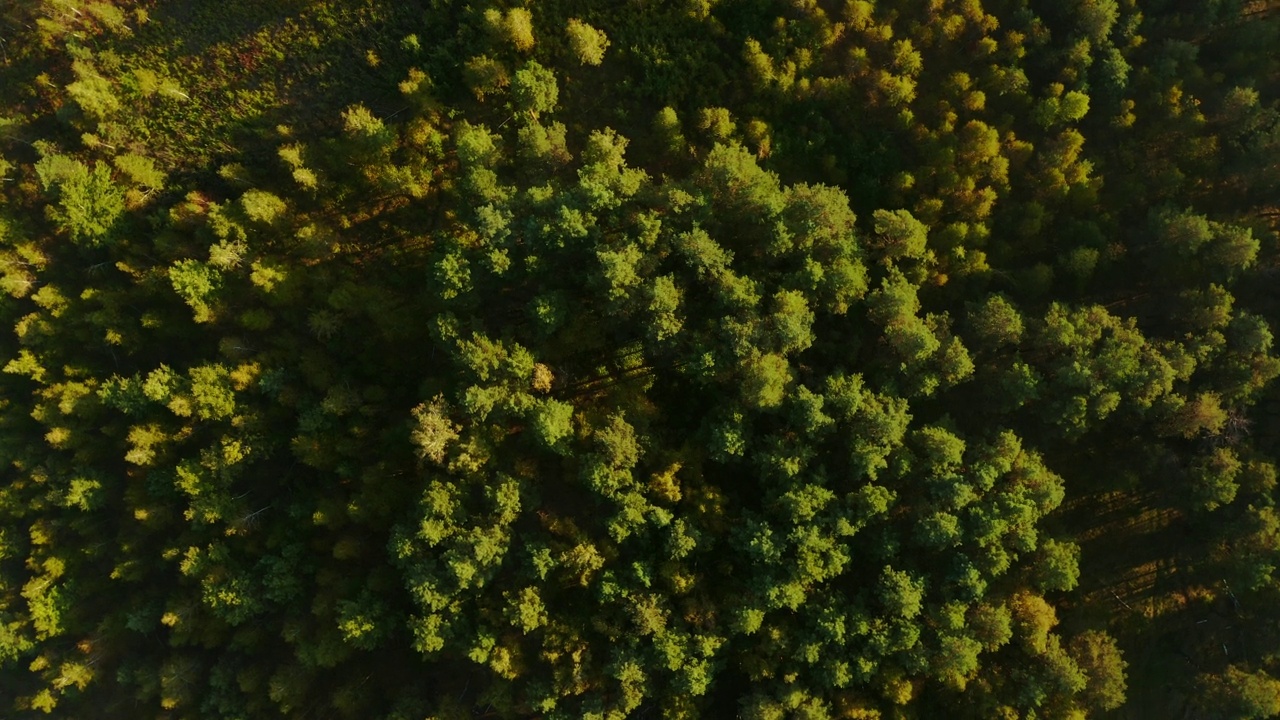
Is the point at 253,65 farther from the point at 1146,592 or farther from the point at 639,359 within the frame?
the point at 1146,592

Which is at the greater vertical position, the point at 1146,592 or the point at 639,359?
the point at 1146,592

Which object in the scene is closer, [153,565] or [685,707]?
[685,707]

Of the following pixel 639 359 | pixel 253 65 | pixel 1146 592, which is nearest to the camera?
pixel 253 65

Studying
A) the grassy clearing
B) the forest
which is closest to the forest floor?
the forest

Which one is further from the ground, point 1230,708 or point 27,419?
point 1230,708

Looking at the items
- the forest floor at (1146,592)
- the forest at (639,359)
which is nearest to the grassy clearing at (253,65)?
the forest at (639,359)

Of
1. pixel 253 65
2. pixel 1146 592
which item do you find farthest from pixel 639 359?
pixel 1146 592

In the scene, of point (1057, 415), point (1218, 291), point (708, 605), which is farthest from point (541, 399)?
point (1218, 291)

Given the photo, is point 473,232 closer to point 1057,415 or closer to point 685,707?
point 685,707
